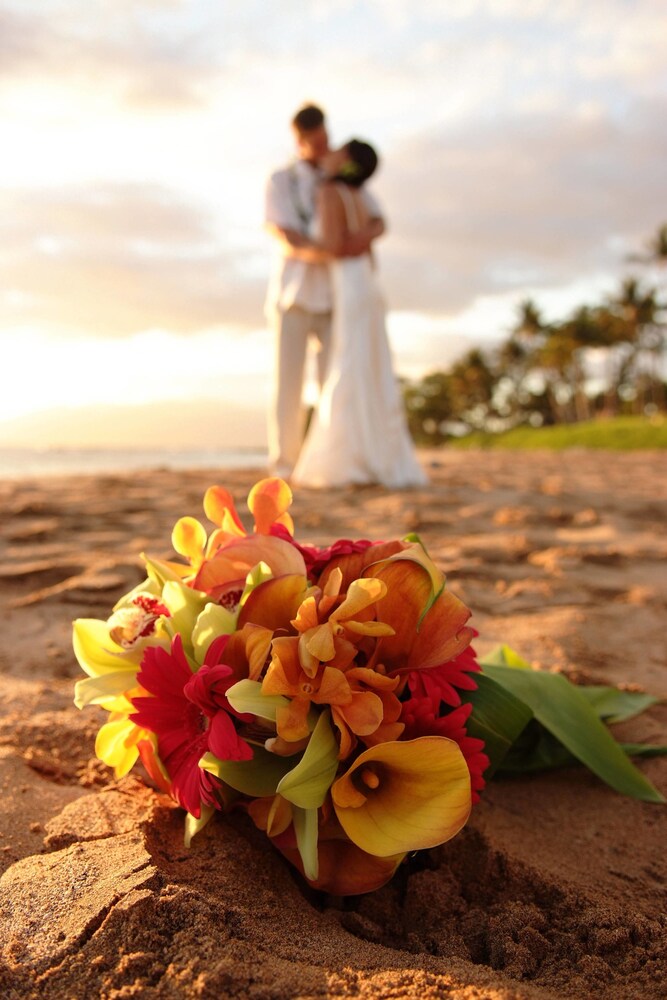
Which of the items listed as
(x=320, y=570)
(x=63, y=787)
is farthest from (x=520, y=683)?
(x=63, y=787)

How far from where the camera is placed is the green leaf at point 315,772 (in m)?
0.98

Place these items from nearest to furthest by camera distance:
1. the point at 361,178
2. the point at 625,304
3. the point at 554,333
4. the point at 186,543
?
the point at 186,543 < the point at 361,178 < the point at 625,304 < the point at 554,333

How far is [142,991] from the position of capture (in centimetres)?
85

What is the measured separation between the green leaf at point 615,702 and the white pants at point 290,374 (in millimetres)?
4835

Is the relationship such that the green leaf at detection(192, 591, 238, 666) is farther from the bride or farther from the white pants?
the white pants

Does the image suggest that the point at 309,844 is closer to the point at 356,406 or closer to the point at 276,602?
the point at 276,602

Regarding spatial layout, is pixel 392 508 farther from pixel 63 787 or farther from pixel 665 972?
pixel 665 972

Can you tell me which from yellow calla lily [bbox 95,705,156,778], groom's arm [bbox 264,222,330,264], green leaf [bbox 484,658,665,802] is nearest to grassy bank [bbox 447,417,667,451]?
groom's arm [bbox 264,222,330,264]

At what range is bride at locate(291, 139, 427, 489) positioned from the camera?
19.6 feet

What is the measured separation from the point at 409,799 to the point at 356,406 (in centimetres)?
526

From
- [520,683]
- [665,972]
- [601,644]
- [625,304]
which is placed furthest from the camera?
[625,304]

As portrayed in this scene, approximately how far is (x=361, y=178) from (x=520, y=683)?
531 cm

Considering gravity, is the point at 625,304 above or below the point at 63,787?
above

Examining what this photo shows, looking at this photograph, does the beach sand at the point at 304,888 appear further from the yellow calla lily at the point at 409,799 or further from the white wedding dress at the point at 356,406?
the white wedding dress at the point at 356,406
